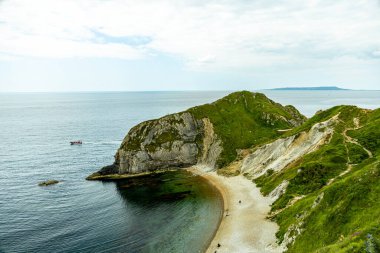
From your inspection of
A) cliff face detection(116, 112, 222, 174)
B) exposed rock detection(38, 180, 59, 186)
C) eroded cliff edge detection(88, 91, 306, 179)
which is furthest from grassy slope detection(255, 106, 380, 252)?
exposed rock detection(38, 180, 59, 186)

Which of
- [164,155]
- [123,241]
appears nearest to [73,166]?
[164,155]

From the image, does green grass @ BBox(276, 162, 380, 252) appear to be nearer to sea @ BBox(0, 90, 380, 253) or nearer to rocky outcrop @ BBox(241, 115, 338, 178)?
sea @ BBox(0, 90, 380, 253)

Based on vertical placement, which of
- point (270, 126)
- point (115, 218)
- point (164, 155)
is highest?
point (270, 126)

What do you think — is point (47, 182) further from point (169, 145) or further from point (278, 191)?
point (278, 191)

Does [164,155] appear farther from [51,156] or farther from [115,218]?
[51,156]

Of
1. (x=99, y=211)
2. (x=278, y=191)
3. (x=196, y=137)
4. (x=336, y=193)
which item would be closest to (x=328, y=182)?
(x=278, y=191)

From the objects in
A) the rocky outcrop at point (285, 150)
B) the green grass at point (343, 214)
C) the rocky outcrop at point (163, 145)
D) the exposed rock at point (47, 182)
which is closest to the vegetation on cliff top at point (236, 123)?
the rocky outcrop at point (163, 145)
